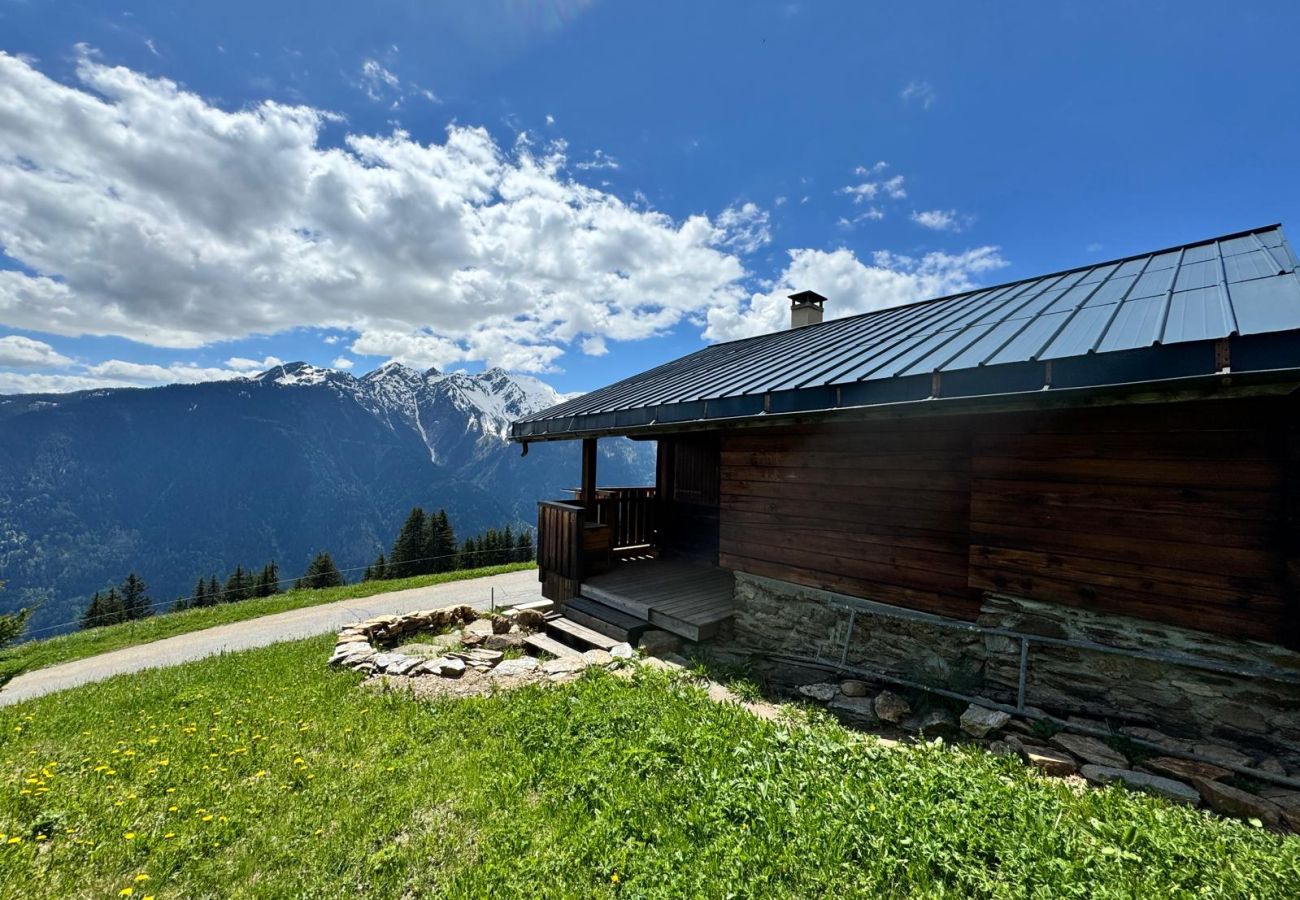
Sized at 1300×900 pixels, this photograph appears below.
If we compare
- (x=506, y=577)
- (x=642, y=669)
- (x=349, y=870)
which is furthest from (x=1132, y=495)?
(x=506, y=577)

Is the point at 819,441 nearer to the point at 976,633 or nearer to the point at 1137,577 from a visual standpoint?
the point at 976,633

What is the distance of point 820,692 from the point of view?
5293mm

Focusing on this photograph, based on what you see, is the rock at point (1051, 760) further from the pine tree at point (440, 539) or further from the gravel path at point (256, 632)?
the pine tree at point (440, 539)

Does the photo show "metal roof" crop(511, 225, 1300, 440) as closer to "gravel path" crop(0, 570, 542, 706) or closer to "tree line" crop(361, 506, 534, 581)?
"gravel path" crop(0, 570, 542, 706)

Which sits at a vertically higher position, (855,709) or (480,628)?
(855,709)

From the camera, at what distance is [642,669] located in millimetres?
5816

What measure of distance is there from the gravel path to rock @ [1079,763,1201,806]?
1086 centimetres

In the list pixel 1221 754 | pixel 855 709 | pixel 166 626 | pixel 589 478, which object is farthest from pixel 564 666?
pixel 166 626

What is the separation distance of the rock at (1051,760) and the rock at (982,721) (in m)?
0.28

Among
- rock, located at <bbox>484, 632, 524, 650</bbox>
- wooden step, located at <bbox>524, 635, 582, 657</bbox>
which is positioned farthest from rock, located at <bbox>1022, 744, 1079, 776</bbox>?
rock, located at <bbox>484, 632, 524, 650</bbox>

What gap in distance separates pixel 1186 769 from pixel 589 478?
8.17m

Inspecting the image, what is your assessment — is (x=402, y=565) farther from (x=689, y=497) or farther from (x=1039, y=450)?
(x=1039, y=450)

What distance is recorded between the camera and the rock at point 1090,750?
12.5 feet

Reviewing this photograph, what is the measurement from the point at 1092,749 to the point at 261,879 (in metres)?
5.63
